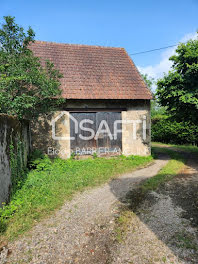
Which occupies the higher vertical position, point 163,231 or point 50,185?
point 50,185

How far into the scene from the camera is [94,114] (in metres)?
8.39

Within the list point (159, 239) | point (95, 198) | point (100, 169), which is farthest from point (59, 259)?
point (100, 169)

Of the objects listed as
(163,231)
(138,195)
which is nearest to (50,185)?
(138,195)

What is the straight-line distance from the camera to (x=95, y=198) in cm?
437

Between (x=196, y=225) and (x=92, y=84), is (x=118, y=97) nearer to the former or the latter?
(x=92, y=84)

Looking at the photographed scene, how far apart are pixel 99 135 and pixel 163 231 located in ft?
19.0

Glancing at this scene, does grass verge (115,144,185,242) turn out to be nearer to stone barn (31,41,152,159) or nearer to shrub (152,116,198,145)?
stone barn (31,41,152,159)

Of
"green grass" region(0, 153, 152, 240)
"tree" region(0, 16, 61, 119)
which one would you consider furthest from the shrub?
"tree" region(0, 16, 61, 119)

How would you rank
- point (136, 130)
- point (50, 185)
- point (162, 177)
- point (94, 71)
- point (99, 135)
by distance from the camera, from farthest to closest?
point (94, 71)
point (136, 130)
point (99, 135)
point (162, 177)
point (50, 185)

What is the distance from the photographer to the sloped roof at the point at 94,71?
8.23 meters

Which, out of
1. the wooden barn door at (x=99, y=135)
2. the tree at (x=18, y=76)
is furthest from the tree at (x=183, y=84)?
the tree at (x=18, y=76)

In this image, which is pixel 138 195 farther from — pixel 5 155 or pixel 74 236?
pixel 5 155

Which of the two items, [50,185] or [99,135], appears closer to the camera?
[50,185]

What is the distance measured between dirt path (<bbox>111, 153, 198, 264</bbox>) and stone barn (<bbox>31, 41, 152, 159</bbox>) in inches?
166
